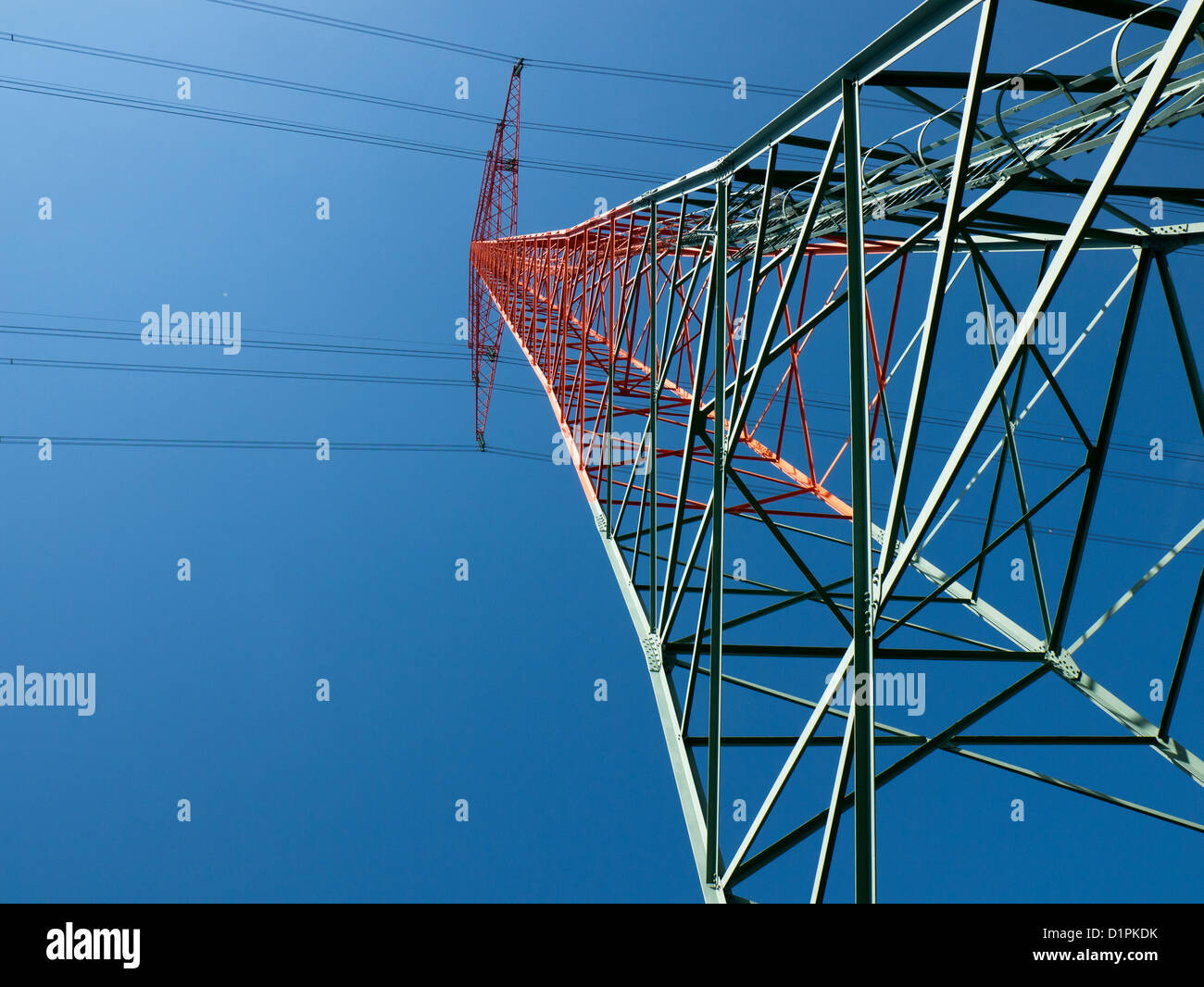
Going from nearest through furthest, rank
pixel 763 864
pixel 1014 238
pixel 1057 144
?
pixel 763 864
pixel 1057 144
pixel 1014 238

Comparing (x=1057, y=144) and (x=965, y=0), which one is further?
(x=1057, y=144)

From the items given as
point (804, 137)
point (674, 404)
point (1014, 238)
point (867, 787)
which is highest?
point (804, 137)

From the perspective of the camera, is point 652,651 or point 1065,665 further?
point 652,651

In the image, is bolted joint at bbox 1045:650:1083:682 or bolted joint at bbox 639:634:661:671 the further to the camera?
bolted joint at bbox 639:634:661:671

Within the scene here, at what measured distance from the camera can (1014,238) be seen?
32.7 feet

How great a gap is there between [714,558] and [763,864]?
112 inches

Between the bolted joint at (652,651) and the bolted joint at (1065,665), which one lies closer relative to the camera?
the bolted joint at (1065,665)

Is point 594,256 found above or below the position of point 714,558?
above

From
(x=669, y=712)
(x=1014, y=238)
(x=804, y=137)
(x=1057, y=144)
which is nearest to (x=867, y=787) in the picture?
(x=669, y=712)

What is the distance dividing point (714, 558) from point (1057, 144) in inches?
209

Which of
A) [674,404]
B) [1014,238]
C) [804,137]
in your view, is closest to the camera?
[804,137]
